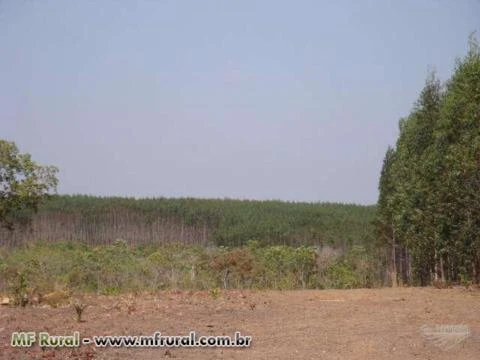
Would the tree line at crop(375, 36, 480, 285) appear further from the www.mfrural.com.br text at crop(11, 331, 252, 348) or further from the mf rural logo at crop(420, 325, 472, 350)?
the www.mfrural.com.br text at crop(11, 331, 252, 348)

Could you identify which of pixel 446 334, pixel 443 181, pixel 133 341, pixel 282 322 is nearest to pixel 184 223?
pixel 443 181

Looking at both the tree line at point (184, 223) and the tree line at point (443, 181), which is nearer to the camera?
the tree line at point (443, 181)

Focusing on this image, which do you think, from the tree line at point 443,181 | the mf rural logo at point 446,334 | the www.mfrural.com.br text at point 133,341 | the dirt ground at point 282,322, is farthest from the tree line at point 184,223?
the www.mfrural.com.br text at point 133,341

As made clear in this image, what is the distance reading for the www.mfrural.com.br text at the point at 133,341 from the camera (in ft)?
20.1

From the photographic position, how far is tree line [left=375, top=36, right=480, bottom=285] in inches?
422

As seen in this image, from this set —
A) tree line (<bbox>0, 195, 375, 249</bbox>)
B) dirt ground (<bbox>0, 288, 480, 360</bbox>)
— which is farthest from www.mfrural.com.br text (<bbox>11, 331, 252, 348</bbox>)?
tree line (<bbox>0, 195, 375, 249</bbox>)

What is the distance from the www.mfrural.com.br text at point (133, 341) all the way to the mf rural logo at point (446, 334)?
1918mm

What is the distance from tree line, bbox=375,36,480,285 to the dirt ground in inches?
64.4

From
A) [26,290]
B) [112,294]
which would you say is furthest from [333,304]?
[26,290]

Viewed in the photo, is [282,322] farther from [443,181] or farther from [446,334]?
[443,181]

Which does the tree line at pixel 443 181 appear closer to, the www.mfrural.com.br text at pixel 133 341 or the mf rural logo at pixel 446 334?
the mf rural logo at pixel 446 334

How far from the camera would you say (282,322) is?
285 inches

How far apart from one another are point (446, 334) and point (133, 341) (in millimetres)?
3337

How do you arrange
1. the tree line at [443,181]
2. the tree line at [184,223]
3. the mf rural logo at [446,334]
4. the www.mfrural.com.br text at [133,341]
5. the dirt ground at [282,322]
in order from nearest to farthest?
the dirt ground at [282,322], the mf rural logo at [446,334], the www.mfrural.com.br text at [133,341], the tree line at [443,181], the tree line at [184,223]
